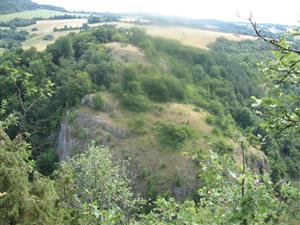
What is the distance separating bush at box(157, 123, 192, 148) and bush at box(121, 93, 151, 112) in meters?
6.66

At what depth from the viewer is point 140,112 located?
80.0 m

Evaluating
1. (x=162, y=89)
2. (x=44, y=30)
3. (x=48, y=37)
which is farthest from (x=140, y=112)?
(x=44, y=30)

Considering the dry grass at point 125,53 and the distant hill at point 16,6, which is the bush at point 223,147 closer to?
the dry grass at point 125,53

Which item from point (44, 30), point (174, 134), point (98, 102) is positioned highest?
point (98, 102)

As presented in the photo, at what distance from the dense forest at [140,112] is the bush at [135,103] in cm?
20

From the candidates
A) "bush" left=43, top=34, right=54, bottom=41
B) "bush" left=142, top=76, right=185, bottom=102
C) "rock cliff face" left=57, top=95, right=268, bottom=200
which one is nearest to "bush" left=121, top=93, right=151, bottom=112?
"rock cliff face" left=57, top=95, right=268, bottom=200

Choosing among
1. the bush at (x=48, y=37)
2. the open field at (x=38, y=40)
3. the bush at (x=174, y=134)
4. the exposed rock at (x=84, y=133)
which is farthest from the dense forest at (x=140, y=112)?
the bush at (x=48, y=37)

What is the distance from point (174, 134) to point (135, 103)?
1190cm

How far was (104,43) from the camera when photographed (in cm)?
10256

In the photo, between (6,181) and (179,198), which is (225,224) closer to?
(6,181)

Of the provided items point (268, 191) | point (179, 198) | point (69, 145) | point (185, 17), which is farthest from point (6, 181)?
point (69, 145)

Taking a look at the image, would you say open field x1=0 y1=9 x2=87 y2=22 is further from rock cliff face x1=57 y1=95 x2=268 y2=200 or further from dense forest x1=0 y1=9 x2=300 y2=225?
rock cliff face x1=57 y1=95 x2=268 y2=200

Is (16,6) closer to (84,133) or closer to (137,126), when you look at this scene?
(84,133)

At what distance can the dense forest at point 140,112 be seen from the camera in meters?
7.08
